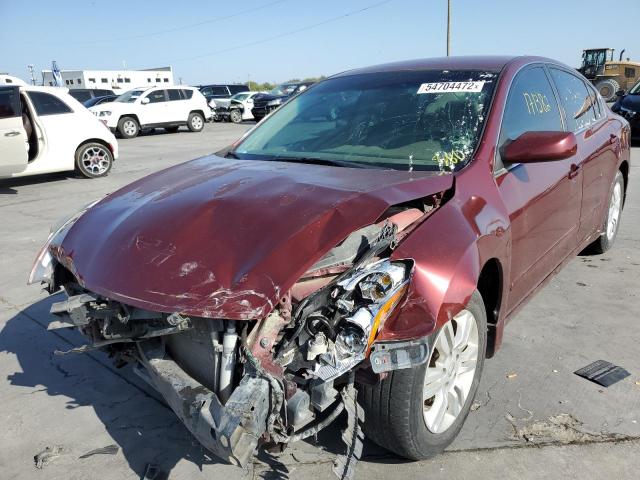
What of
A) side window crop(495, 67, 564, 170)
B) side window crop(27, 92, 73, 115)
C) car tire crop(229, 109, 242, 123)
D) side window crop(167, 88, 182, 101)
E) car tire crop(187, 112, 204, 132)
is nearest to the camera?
side window crop(495, 67, 564, 170)

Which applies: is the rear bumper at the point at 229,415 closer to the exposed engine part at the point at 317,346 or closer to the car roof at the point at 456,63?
the exposed engine part at the point at 317,346

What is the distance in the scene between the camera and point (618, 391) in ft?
9.71

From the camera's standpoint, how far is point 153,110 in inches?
775

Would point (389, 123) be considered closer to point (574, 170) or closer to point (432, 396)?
point (574, 170)

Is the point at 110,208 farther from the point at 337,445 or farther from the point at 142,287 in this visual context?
the point at 337,445

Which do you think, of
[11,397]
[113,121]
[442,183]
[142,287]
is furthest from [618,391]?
[113,121]

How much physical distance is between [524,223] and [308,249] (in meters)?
1.44

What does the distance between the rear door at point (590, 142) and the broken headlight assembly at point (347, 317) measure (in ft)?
7.60

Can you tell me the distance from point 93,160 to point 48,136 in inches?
39.1

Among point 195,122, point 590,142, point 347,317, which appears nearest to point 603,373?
point 590,142

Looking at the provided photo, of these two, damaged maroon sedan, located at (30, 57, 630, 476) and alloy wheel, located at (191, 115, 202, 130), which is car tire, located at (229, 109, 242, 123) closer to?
alloy wheel, located at (191, 115, 202, 130)

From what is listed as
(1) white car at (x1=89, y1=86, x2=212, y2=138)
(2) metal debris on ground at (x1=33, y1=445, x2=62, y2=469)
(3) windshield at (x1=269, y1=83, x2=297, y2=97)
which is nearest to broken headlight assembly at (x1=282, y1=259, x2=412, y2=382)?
(2) metal debris on ground at (x1=33, y1=445, x2=62, y2=469)

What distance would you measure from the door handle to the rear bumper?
102 inches

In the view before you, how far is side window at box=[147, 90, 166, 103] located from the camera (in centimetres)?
1970
